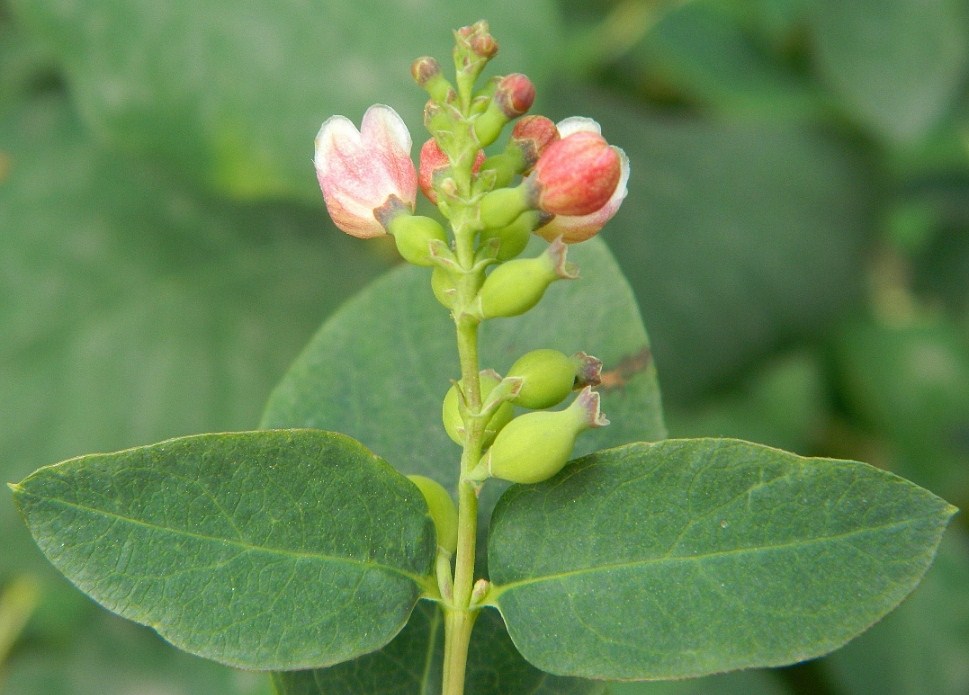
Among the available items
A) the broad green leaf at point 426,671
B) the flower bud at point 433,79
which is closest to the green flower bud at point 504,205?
the flower bud at point 433,79

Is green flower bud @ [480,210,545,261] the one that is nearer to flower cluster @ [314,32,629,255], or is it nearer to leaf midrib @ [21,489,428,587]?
flower cluster @ [314,32,629,255]

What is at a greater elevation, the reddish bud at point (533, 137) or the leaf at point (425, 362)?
the reddish bud at point (533, 137)

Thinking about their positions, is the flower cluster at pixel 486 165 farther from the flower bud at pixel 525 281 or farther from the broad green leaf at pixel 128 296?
the broad green leaf at pixel 128 296

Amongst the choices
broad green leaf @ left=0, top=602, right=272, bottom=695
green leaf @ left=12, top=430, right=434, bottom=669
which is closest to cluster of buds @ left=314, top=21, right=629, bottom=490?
green leaf @ left=12, top=430, right=434, bottom=669

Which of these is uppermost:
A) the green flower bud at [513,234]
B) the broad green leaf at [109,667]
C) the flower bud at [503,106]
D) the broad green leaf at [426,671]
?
the flower bud at [503,106]

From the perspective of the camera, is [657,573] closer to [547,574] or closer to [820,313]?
A: [547,574]

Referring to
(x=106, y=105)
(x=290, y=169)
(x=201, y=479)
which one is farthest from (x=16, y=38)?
(x=201, y=479)
